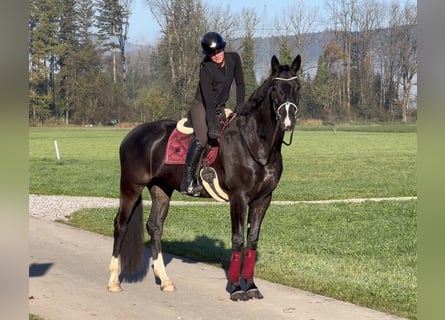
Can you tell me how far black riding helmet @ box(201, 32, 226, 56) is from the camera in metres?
7.14

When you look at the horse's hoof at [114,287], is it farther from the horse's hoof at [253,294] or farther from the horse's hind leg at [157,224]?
the horse's hoof at [253,294]

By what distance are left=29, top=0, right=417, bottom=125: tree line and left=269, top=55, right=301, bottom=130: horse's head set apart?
2181 inches

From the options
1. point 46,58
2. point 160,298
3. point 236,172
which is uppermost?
point 46,58

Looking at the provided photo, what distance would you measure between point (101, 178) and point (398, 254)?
16.6 meters

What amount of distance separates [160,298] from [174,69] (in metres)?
64.5

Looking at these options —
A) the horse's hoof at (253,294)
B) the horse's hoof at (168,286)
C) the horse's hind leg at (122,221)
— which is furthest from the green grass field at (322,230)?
the horse's hind leg at (122,221)

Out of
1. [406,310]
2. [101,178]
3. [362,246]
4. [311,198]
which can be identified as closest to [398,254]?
[362,246]

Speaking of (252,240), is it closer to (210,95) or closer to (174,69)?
(210,95)

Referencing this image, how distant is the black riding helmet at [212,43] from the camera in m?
7.14

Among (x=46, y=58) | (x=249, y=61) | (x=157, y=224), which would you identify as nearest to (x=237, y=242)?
(x=157, y=224)

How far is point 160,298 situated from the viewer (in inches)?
289

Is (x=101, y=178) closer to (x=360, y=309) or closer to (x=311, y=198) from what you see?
(x=311, y=198)

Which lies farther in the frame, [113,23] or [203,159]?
[113,23]

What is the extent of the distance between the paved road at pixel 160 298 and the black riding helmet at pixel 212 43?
8.14 ft
